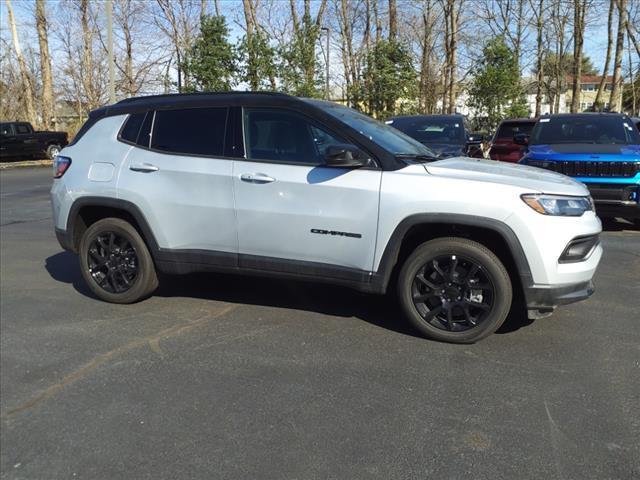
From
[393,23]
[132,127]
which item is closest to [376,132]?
[132,127]

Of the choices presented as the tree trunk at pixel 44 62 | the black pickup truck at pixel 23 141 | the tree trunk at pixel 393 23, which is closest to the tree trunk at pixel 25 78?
the tree trunk at pixel 44 62

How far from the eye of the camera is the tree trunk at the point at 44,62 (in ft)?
96.5

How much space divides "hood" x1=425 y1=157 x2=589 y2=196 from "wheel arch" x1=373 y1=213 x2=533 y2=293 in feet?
0.98

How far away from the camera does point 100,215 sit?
5023mm

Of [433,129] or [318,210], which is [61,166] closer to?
[318,210]

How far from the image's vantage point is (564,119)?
920 centimetres

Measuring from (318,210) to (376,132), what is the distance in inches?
36.1

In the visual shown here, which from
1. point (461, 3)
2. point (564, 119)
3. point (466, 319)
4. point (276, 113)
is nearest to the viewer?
point (466, 319)

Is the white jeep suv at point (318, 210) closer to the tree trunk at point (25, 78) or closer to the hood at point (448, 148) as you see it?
the hood at point (448, 148)

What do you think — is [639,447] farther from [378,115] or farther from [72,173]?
[378,115]

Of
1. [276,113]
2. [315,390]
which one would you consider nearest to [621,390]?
[315,390]

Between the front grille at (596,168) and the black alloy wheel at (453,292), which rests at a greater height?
the front grille at (596,168)

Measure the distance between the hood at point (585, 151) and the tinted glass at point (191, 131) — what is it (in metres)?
5.38

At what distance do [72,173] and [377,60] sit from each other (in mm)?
15813
